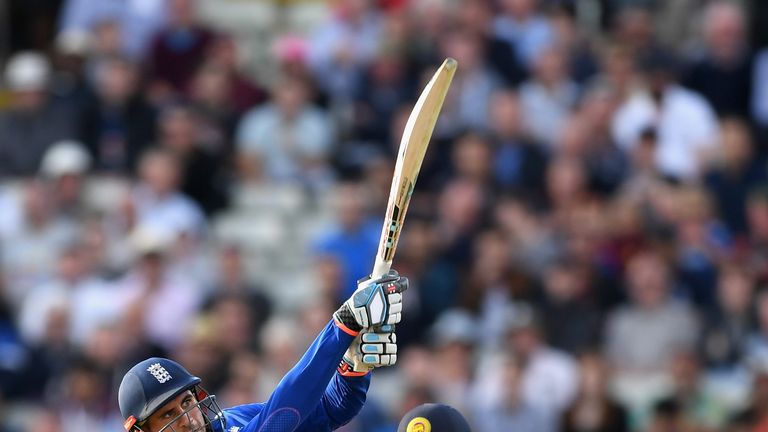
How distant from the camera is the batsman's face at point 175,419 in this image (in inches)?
265

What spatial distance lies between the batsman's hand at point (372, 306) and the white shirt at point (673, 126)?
6.63 meters

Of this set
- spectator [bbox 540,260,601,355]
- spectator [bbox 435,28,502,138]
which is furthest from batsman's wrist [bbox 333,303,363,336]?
spectator [bbox 435,28,502,138]

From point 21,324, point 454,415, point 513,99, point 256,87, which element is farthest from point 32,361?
point 454,415

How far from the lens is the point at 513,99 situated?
13.2 meters

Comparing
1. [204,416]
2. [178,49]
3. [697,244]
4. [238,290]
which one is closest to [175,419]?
[204,416]

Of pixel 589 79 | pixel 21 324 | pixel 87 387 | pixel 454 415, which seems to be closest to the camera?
pixel 454 415

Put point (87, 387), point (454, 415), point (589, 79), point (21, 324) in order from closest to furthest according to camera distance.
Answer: point (454, 415)
point (87, 387)
point (21, 324)
point (589, 79)

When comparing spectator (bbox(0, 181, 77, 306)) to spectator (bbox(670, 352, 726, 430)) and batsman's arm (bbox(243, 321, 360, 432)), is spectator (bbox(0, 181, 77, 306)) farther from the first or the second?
batsman's arm (bbox(243, 321, 360, 432))

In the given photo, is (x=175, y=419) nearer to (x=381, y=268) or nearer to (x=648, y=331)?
(x=381, y=268)

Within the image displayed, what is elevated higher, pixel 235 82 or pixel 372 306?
pixel 235 82

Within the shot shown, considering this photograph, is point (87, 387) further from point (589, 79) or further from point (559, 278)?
point (589, 79)

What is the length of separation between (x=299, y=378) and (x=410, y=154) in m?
1.11

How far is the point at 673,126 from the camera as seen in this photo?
1321cm

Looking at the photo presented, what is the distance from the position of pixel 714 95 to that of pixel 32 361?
5956 mm
